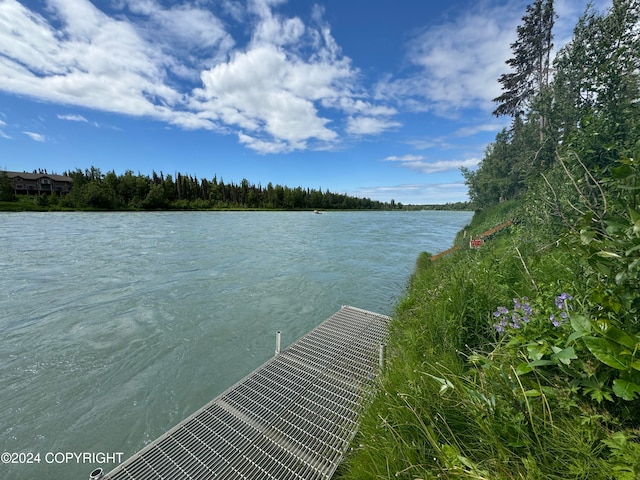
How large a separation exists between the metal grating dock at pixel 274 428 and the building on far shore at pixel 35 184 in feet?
264

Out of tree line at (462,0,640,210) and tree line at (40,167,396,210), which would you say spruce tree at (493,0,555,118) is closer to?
tree line at (462,0,640,210)

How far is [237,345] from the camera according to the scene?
5.12 metres

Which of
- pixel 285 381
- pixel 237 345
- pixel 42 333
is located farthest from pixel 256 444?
pixel 42 333

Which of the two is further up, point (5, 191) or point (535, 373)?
point (5, 191)

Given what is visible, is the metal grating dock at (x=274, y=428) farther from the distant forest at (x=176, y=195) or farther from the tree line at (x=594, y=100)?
the distant forest at (x=176, y=195)

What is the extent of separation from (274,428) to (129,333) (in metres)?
4.51

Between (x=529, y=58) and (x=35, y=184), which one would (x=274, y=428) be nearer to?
(x=529, y=58)

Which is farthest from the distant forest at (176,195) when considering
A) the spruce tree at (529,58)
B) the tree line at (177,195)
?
the spruce tree at (529,58)

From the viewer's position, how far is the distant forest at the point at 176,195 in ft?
165

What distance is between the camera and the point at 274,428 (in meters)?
2.66

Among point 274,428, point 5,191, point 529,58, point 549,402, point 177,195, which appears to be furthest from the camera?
point 177,195

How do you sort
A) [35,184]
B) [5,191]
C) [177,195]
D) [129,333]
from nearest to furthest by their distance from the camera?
[129,333] < [5,191] < [35,184] < [177,195]

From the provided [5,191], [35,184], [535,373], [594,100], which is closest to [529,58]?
[594,100]

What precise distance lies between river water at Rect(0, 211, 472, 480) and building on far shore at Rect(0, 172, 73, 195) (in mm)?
72113
